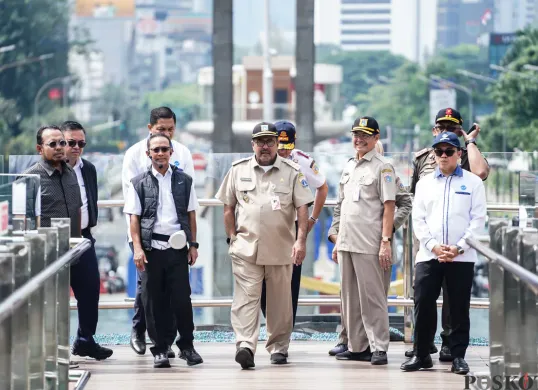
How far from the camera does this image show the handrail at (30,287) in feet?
15.7

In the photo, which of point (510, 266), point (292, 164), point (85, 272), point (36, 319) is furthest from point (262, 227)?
point (510, 266)

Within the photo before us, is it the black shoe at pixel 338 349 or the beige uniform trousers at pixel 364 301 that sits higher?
the beige uniform trousers at pixel 364 301

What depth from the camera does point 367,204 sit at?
334 inches

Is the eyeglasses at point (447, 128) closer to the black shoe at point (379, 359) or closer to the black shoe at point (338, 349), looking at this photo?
the black shoe at point (379, 359)

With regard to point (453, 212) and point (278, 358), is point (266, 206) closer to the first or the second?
point (278, 358)

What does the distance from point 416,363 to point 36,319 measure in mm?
3033

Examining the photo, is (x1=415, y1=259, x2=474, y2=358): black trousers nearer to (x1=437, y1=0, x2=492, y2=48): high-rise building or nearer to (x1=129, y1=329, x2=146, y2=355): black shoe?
(x1=129, y1=329, x2=146, y2=355): black shoe

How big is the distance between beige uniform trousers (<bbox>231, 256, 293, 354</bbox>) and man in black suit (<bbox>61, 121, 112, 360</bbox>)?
0.91 meters

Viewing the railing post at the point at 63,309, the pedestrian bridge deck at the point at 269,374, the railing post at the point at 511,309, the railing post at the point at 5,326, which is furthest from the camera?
the pedestrian bridge deck at the point at 269,374

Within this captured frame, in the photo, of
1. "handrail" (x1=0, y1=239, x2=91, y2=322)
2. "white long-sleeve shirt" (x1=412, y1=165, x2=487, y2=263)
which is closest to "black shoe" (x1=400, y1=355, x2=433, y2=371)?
"white long-sleeve shirt" (x1=412, y1=165, x2=487, y2=263)

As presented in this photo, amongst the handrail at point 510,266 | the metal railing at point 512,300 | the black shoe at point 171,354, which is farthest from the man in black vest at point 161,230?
the metal railing at point 512,300

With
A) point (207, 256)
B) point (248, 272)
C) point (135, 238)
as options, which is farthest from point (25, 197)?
point (207, 256)

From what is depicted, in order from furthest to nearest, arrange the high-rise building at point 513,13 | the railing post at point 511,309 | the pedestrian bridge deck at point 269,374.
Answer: the high-rise building at point 513,13 → the pedestrian bridge deck at point 269,374 → the railing post at point 511,309

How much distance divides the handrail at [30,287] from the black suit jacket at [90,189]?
1.83 metres
